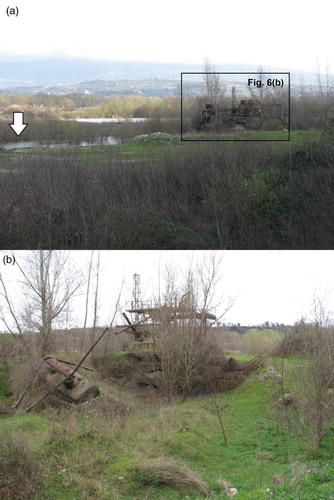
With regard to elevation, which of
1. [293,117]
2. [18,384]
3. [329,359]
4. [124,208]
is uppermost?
[293,117]

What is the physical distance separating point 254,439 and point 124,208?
7.21 m

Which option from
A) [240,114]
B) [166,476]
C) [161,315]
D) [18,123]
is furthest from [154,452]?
[240,114]

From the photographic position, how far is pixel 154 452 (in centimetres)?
1134

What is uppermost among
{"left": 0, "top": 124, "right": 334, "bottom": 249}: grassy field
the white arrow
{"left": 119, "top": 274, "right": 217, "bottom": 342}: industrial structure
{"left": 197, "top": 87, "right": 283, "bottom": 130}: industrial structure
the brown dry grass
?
{"left": 197, "top": 87, "right": 283, "bottom": 130}: industrial structure

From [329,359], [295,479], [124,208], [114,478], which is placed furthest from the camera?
[124,208]

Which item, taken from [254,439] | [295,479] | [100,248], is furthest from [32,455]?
[100,248]

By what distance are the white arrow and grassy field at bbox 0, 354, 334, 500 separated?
8717mm

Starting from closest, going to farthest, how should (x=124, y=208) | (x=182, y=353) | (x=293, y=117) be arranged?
(x=124, y=208) < (x=182, y=353) < (x=293, y=117)

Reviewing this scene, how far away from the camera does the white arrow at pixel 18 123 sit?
680 inches

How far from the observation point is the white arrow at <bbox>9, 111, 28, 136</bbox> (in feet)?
56.6

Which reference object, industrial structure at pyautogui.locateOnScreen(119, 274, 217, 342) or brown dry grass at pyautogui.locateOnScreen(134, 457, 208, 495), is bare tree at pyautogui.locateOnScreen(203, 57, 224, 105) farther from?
brown dry grass at pyautogui.locateOnScreen(134, 457, 208, 495)

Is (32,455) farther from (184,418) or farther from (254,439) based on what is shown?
(254,439)

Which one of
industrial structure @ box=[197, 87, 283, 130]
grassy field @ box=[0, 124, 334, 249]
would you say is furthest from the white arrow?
industrial structure @ box=[197, 87, 283, 130]

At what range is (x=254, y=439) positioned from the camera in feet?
46.3
